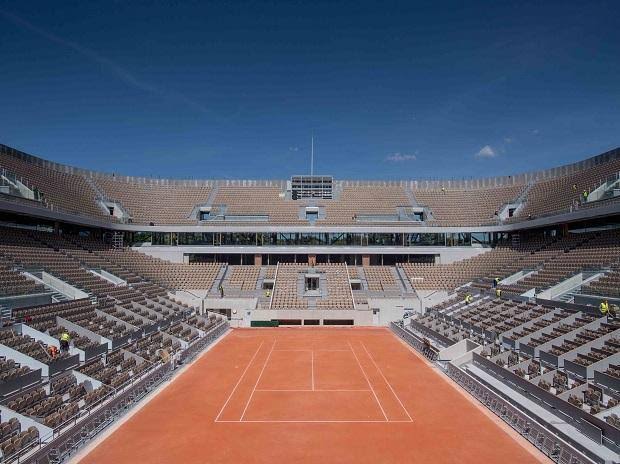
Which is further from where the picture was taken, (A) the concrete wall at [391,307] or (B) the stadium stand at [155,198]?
(B) the stadium stand at [155,198]

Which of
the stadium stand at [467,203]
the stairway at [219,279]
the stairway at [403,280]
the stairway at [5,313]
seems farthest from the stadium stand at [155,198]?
the stadium stand at [467,203]

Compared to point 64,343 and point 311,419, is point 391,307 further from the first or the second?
point 64,343

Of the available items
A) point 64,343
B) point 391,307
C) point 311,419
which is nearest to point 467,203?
point 391,307

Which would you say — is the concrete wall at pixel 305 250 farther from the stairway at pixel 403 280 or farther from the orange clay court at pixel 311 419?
the orange clay court at pixel 311 419

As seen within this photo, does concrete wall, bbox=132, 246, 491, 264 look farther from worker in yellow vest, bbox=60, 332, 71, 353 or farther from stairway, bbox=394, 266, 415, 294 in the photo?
worker in yellow vest, bbox=60, 332, 71, 353

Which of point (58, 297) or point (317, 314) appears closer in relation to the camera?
point (58, 297)

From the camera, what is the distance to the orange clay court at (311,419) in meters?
15.7

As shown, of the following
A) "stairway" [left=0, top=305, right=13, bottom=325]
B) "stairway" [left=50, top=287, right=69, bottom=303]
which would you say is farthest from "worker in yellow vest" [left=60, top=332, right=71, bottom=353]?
"stairway" [left=50, top=287, right=69, bottom=303]

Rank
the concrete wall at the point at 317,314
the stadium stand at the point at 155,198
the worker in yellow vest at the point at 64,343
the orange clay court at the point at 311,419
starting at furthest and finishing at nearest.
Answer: the stadium stand at the point at 155,198
the concrete wall at the point at 317,314
the worker in yellow vest at the point at 64,343
the orange clay court at the point at 311,419

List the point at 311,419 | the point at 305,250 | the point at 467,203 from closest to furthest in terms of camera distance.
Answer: the point at 311,419
the point at 305,250
the point at 467,203

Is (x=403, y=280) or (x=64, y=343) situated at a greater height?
(x=403, y=280)

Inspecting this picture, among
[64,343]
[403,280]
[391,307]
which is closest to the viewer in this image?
[64,343]

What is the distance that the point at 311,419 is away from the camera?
63.1ft

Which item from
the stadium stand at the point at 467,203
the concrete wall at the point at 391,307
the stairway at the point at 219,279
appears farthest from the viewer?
the stadium stand at the point at 467,203
